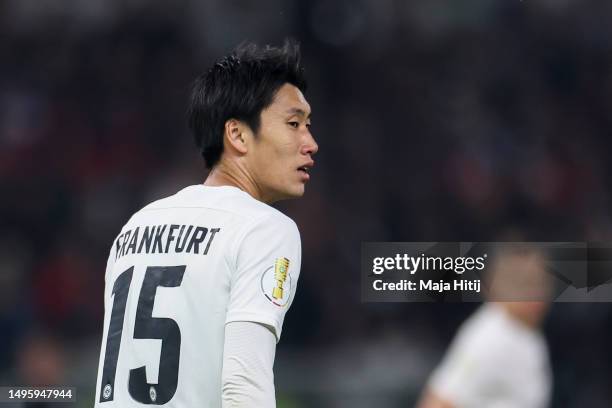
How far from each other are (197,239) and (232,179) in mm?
267

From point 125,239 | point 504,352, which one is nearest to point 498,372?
point 504,352

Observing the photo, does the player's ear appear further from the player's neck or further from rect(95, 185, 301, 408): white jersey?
rect(95, 185, 301, 408): white jersey

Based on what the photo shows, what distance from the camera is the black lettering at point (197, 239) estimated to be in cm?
188

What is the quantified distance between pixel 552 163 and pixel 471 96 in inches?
21.3

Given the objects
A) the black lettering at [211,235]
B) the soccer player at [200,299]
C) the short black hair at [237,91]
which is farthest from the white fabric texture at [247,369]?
the short black hair at [237,91]

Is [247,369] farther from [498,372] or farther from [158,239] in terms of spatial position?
[498,372]

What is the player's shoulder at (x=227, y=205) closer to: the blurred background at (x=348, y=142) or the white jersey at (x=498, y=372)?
the white jersey at (x=498, y=372)

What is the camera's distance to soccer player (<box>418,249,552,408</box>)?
4.04 m

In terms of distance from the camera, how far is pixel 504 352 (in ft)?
13.4

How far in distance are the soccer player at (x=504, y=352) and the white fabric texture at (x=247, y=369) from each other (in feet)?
7.76

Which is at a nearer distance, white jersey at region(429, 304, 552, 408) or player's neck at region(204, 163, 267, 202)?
player's neck at region(204, 163, 267, 202)

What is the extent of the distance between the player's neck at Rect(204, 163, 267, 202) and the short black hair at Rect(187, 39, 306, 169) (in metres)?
0.04

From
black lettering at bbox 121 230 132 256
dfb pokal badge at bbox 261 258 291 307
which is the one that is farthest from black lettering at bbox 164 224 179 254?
dfb pokal badge at bbox 261 258 291 307

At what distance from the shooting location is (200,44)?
5.36 metres
